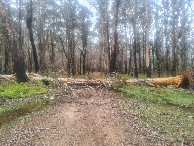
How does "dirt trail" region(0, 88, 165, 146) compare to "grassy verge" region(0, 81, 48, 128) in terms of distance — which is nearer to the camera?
"dirt trail" region(0, 88, 165, 146)

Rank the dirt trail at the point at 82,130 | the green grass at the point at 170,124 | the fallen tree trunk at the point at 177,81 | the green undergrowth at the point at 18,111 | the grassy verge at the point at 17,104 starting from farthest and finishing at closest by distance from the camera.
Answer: the fallen tree trunk at the point at 177,81 < the grassy verge at the point at 17,104 < the green undergrowth at the point at 18,111 < the green grass at the point at 170,124 < the dirt trail at the point at 82,130

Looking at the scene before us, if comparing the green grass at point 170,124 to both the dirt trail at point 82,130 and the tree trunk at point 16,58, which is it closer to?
the dirt trail at point 82,130

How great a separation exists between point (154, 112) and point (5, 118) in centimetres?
437

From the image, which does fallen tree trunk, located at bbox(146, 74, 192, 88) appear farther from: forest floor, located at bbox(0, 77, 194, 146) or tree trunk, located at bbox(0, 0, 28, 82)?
tree trunk, located at bbox(0, 0, 28, 82)

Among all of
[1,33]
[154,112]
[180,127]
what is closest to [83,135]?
[180,127]

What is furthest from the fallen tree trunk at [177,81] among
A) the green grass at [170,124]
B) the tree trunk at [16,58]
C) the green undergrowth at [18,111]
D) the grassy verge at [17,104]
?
the tree trunk at [16,58]

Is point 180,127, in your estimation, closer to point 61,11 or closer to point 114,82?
point 114,82

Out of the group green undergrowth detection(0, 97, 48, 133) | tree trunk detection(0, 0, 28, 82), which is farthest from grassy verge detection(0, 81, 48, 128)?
tree trunk detection(0, 0, 28, 82)

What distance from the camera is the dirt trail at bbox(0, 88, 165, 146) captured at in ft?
11.3

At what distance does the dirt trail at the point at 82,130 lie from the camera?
3.44 meters

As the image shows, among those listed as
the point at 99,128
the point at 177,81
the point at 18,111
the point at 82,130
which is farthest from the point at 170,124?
the point at 177,81

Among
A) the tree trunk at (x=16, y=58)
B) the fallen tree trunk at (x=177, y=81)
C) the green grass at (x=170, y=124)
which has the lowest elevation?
the green grass at (x=170, y=124)

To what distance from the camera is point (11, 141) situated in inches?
137

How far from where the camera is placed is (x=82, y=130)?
3957mm
